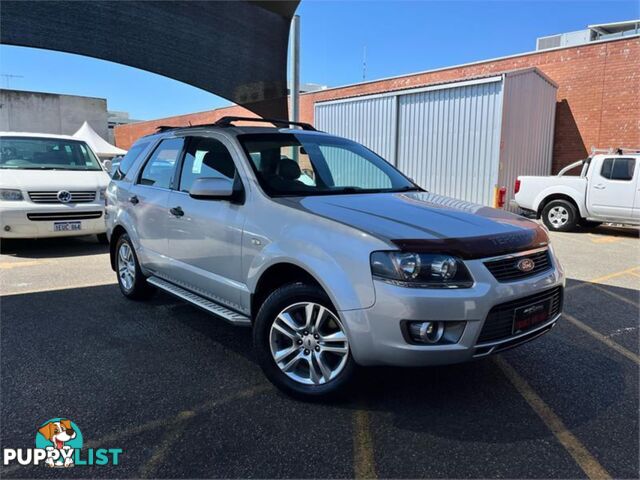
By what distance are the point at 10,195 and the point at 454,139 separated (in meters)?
10.4

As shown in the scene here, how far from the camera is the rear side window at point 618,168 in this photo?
10.3m

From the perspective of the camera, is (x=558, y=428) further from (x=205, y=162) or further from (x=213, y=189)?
(x=205, y=162)

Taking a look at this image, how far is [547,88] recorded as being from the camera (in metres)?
13.9

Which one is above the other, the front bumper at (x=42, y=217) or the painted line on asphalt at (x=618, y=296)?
the front bumper at (x=42, y=217)

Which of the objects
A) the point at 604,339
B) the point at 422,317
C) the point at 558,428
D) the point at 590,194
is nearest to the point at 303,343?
the point at 422,317

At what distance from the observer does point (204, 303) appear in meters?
3.86

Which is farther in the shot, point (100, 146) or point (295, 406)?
point (100, 146)

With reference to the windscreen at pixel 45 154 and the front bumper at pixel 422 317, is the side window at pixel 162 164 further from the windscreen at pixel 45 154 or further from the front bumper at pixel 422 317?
the windscreen at pixel 45 154

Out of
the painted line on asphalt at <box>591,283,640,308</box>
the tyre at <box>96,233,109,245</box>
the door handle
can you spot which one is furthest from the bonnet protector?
the tyre at <box>96,233,109,245</box>

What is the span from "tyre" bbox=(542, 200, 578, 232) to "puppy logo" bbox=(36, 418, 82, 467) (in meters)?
11.1

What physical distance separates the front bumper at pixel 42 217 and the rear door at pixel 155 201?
11.5ft

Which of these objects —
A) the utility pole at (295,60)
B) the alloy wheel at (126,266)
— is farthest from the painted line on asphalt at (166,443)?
the utility pole at (295,60)

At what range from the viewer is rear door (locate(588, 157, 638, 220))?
1030cm

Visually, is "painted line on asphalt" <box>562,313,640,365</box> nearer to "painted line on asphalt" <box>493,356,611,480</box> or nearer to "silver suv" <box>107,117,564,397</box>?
"painted line on asphalt" <box>493,356,611,480</box>
